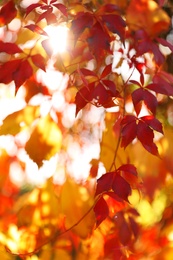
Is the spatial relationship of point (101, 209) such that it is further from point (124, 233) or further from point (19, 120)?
point (19, 120)

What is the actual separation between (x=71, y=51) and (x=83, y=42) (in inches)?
2.0

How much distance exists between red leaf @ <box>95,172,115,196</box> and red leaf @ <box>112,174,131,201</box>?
13 mm

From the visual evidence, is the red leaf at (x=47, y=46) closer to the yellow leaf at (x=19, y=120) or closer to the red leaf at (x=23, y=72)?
the red leaf at (x=23, y=72)

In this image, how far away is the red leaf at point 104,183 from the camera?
1.01 m

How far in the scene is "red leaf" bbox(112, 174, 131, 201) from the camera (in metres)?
A: 0.99

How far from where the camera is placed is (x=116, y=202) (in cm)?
129

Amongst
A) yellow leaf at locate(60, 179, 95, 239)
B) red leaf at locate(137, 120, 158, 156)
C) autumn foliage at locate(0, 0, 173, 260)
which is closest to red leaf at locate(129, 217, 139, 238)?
autumn foliage at locate(0, 0, 173, 260)

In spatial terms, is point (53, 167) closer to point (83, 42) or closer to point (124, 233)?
point (124, 233)

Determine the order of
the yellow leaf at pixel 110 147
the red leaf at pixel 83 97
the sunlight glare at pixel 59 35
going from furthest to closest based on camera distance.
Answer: the yellow leaf at pixel 110 147, the sunlight glare at pixel 59 35, the red leaf at pixel 83 97

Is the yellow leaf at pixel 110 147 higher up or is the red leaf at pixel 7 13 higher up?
the red leaf at pixel 7 13

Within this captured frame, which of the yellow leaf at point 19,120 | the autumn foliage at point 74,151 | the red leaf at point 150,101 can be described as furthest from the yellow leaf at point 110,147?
the red leaf at point 150,101

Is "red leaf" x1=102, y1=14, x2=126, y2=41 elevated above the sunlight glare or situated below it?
above

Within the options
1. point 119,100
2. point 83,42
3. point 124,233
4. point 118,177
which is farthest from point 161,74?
point 124,233

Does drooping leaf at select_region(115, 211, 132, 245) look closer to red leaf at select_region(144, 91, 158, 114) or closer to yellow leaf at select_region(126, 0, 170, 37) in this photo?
red leaf at select_region(144, 91, 158, 114)
